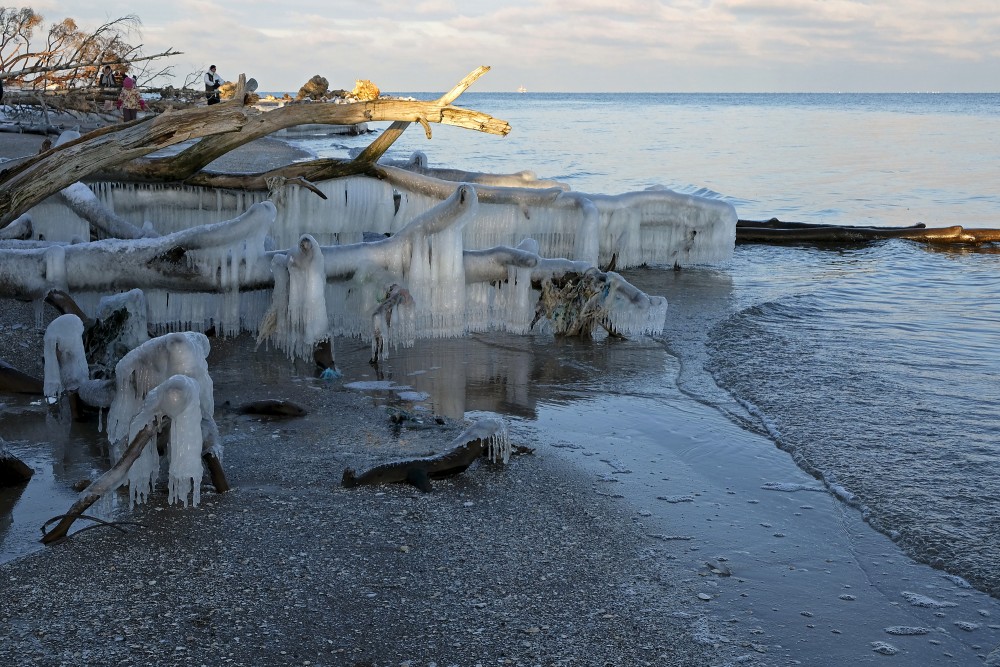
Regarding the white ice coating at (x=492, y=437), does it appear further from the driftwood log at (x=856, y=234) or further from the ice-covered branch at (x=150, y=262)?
the driftwood log at (x=856, y=234)

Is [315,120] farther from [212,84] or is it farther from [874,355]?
[212,84]

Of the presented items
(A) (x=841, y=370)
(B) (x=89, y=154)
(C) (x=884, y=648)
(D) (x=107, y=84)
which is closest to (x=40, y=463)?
(B) (x=89, y=154)

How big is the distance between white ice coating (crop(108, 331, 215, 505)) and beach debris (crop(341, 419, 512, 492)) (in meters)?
0.90

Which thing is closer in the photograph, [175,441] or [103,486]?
[103,486]

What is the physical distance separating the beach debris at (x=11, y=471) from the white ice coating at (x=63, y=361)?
1.42 meters

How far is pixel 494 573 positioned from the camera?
447 centimetres

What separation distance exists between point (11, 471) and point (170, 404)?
1.17 metres

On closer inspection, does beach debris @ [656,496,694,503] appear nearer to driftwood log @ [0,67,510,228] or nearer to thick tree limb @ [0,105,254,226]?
driftwood log @ [0,67,510,228]

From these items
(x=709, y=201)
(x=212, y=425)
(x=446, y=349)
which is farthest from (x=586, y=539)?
(x=709, y=201)

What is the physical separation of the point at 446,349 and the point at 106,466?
3849 millimetres

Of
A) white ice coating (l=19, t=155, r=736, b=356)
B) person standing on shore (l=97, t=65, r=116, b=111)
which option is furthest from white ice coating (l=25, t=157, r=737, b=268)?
person standing on shore (l=97, t=65, r=116, b=111)

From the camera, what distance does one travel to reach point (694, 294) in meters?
12.6

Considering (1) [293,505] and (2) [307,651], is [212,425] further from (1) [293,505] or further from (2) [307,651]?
(2) [307,651]

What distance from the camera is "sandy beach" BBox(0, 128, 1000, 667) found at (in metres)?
3.87
